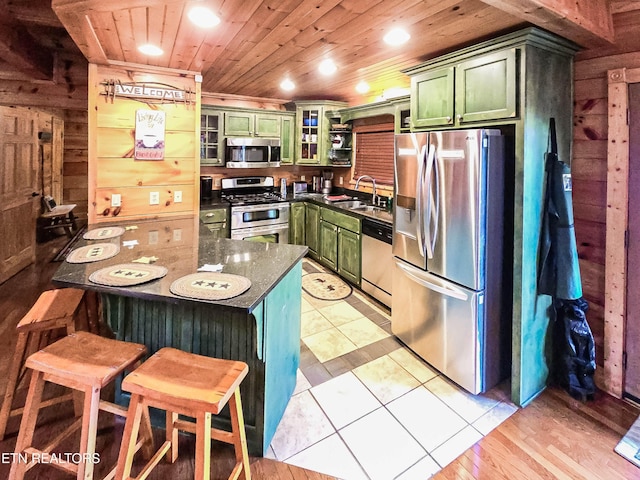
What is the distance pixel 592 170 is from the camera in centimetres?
230

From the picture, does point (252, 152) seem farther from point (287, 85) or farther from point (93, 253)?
point (93, 253)

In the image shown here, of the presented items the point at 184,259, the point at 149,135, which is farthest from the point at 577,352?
the point at 149,135

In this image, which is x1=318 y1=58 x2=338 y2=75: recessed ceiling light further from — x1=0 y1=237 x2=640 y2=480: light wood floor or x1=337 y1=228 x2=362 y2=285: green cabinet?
x1=0 y1=237 x2=640 y2=480: light wood floor

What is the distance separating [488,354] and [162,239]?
228 centimetres

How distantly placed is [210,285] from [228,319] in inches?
11.3

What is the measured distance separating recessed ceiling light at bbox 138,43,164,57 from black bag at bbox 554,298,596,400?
3249 mm

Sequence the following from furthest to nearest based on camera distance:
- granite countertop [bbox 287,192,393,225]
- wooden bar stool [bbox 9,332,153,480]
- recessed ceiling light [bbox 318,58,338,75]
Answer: granite countertop [bbox 287,192,393,225] → recessed ceiling light [bbox 318,58,338,75] → wooden bar stool [bbox 9,332,153,480]

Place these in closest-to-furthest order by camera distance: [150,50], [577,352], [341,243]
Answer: [577,352] → [150,50] → [341,243]

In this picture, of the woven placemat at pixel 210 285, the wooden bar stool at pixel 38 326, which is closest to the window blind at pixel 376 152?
the woven placemat at pixel 210 285

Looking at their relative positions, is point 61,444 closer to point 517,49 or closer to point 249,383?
point 249,383

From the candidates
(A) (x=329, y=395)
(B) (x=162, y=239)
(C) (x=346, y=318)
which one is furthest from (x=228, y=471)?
(C) (x=346, y=318)

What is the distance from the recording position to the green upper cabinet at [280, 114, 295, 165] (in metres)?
5.21

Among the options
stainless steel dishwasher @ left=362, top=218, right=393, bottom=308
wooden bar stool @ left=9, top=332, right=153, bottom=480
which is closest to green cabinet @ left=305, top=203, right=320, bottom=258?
stainless steel dishwasher @ left=362, top=218, right=393, bottom=308

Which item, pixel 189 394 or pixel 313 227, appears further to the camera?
pixel 313 227
